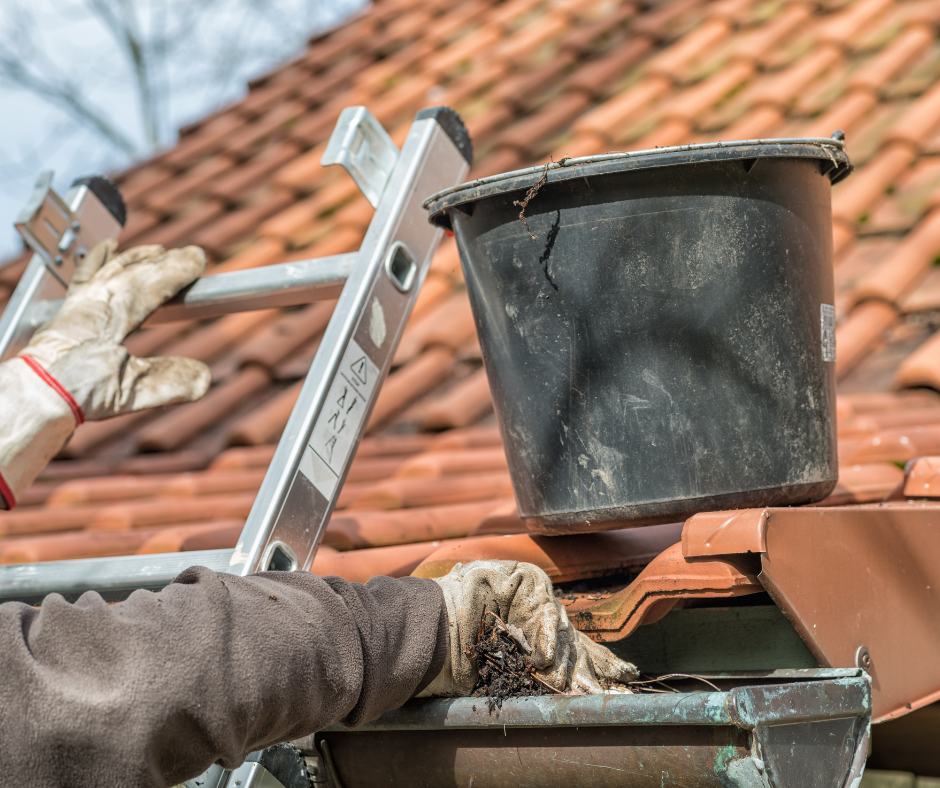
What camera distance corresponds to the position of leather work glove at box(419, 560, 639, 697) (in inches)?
42.4

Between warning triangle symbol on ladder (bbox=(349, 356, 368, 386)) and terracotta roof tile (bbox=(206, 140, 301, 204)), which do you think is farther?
terracotta roof tile (bbox=(206, 140, 301, 204))

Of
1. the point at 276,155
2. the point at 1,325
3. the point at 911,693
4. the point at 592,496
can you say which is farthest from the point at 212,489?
the point at 276,155

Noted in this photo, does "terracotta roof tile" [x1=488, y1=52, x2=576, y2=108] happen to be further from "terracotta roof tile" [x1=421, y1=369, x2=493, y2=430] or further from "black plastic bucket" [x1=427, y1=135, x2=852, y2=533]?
"black plastic bucket" [x1=427, y1=135, x2=852, y2=533]

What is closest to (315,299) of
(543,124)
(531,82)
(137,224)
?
(543,124)

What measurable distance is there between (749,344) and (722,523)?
0.26m

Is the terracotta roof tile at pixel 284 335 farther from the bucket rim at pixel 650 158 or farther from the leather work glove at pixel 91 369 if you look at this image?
the bucket rim at pixel 650 158

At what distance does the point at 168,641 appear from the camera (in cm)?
84

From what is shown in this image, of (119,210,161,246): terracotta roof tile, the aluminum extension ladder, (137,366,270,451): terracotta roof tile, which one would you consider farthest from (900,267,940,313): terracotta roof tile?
(119,210,161,246): terracotta roof tile

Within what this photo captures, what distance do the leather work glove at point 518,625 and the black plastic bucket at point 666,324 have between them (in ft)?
0.56

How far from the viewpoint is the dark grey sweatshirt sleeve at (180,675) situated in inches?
31.2

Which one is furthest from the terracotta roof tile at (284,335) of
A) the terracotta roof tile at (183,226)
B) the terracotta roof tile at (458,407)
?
the terracotta roof tile at (458,407)

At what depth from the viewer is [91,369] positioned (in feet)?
4.88

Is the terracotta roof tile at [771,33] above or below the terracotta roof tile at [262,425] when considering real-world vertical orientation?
above

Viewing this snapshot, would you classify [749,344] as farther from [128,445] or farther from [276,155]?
[276,155]
